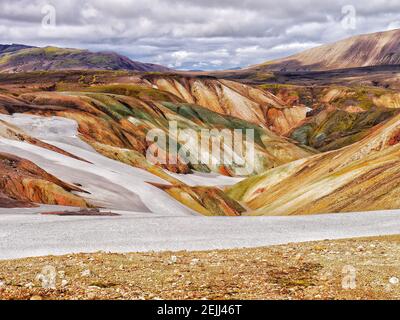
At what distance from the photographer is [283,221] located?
32062 mm

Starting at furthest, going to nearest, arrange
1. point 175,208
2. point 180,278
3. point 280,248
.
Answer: point 175,208
point 280,248
point 180,278

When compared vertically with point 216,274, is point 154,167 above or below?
above

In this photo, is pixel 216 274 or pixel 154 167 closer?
pixel 216 274

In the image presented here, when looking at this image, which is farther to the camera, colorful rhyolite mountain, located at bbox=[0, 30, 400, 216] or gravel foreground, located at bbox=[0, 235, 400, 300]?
colorful rhyolite mountain, located at bbox=[0, 30, 400, 216]

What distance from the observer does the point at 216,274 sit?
1730cm

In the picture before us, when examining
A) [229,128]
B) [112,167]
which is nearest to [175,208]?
[112,167]

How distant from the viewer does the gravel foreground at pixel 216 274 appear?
47.7ft

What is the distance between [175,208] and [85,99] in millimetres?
72125

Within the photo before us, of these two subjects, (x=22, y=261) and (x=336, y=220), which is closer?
(x=22, y=261)

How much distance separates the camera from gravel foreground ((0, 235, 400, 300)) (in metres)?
14.5

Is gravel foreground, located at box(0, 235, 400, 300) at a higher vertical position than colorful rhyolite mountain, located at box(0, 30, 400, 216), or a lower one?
lower

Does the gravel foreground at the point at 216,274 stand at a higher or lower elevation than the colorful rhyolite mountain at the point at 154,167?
lower

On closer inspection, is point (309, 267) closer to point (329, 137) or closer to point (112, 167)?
point (112, 167)

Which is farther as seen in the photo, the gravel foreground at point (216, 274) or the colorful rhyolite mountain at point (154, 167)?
the colorful rhyolite mountain at point (154, 167)
